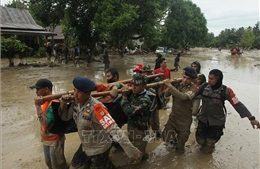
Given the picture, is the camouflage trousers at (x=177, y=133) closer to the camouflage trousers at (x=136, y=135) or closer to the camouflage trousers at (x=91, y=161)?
the camouflage trousers at (x=136, y=135)

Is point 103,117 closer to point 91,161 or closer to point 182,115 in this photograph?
point 91,161

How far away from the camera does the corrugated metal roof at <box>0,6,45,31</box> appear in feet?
66.0

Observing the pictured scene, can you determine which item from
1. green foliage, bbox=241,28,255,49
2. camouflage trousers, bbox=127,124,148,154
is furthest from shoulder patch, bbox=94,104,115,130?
green foliage, bbox=241,28,255,49

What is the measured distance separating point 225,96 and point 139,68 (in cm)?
175

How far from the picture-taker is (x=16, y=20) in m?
22.0

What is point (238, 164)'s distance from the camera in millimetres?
3984

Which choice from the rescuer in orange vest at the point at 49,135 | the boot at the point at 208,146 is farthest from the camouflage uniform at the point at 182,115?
the rescuer in orange vest at the point at 49,135

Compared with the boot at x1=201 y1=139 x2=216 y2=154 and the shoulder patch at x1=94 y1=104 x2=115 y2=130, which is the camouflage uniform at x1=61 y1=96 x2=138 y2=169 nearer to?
the shoulder patch at x1=94 y1=104 x2=115 y2=130

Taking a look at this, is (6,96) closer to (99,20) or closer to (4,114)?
(4,114)

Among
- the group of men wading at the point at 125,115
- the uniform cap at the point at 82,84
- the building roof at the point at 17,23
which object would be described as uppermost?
the building roof at the point at 17,23

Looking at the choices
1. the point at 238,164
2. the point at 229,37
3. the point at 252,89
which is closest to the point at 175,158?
the point at 238,164

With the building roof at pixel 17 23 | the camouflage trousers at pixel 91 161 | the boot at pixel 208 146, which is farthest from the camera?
the building roof at pixel 17 23

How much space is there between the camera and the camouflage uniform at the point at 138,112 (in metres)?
3.19

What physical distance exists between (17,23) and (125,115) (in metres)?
21.6
